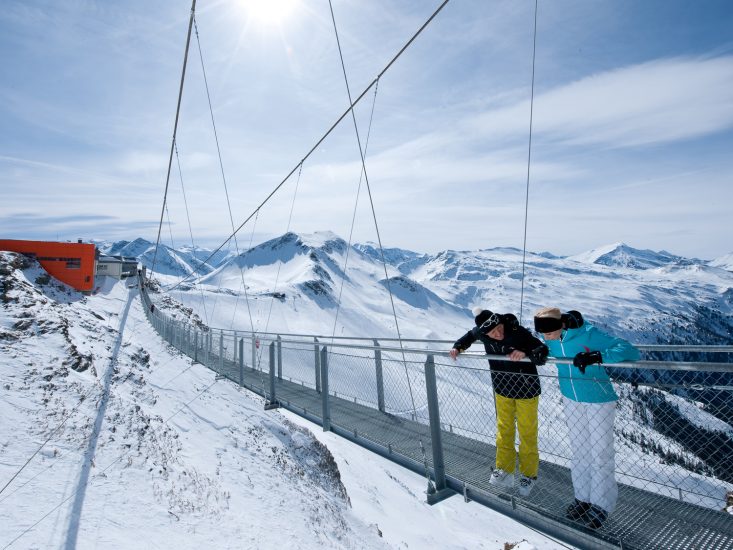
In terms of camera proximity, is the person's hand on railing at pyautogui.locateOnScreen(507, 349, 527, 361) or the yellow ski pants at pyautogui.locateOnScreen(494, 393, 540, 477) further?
the yellow ski pants at pyautogui.locateOnScreen(494, 393, 540, 477)

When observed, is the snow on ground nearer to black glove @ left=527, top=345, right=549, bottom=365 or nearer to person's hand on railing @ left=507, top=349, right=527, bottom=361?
person's hand on railing @ left=507, top=349, right=527, bottom=361

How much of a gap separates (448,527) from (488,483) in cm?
3622

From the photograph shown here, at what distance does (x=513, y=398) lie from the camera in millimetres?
3877

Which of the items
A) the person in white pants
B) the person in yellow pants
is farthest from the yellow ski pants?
the person in white pants

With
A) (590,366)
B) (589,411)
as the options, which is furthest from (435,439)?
(590,366)

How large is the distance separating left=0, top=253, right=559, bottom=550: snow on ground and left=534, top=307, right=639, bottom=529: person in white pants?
236 inches

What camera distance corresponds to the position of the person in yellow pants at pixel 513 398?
149 inches

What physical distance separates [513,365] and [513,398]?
0.30m

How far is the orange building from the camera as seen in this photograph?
3481 cm

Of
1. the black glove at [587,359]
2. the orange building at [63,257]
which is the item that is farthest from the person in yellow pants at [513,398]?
the orange building at [63,257]

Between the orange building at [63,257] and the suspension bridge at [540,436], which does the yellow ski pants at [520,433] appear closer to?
the suspension bridge at [540,436]

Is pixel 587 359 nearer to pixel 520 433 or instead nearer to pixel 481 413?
pixel 520 433

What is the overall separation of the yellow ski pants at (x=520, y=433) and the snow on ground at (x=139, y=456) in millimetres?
5424

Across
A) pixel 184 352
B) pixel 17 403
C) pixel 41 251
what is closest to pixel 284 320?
pixel 41 251
